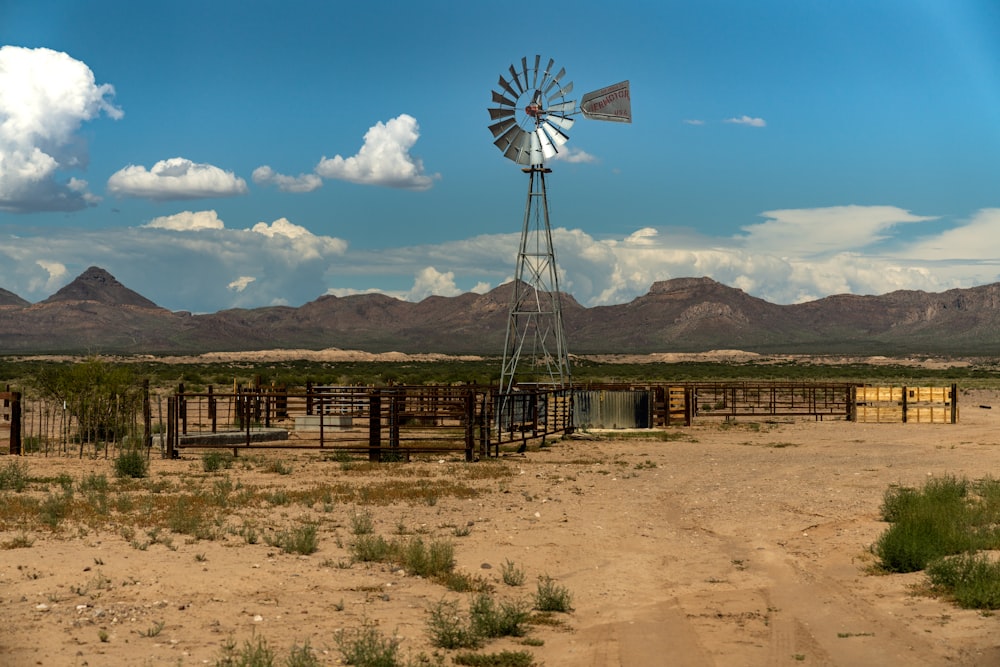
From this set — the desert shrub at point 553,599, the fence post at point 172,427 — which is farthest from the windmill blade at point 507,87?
the desert shrub at point 553,599

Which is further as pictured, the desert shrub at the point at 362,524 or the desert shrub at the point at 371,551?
the desert shrub at the point at 362,524

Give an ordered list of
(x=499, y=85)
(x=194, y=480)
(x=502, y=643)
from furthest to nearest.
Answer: (x=499, y=85)
(x=194, y=480)
(x=502, y=643)

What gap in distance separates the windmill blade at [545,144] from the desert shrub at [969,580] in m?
23.7

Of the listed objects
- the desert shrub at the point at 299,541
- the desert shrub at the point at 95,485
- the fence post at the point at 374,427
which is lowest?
the desert shrub at the point at 299,541

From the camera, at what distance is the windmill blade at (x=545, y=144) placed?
34.2 metres

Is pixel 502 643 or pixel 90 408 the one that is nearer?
pixel 502 643

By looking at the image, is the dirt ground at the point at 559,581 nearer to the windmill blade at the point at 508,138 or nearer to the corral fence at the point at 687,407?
the corral fence at the point at 687,407

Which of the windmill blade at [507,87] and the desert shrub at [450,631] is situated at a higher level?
the windmill blade at [507,87]

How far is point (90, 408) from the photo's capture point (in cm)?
2595

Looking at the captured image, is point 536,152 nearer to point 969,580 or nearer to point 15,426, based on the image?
point 15,426

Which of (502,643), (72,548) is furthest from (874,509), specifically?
(72,548)

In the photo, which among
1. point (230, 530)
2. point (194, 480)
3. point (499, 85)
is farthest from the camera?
point (499, 85)

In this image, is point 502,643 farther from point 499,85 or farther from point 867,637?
point 499,85

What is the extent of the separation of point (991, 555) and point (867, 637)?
380 cm
